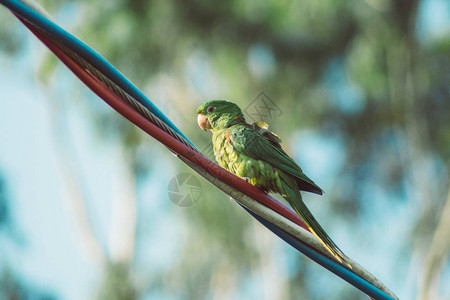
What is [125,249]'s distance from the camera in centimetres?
1099

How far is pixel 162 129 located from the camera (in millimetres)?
1323

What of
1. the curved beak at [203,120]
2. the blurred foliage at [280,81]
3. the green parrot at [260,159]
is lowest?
the green parrot at [260,159]

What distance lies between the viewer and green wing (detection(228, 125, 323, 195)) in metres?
1.91

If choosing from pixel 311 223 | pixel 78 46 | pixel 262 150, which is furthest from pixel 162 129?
pixel 262 150

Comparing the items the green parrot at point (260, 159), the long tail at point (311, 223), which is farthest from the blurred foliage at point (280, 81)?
the long tail at point (311, 223)

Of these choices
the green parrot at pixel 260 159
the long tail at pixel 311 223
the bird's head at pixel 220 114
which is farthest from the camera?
the bird's head at pixel 220 114

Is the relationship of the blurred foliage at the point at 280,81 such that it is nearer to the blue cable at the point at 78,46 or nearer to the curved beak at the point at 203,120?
the curved beak at the point at 203,120

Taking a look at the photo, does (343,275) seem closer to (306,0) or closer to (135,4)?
(306,0)

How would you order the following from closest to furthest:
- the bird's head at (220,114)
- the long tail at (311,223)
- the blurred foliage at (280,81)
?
the long tail at (311,223), the bird's head at (220,114), the blurred foliage at (280,81)

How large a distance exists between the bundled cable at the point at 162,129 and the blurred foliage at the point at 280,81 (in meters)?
7.77

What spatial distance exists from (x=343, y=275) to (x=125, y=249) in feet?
33.1

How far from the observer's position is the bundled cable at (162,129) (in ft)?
3.87

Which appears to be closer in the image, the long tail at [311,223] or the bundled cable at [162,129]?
the bundled cable at [162,129]

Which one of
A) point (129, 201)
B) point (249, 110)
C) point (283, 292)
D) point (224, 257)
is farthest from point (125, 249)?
point (249, 110)
